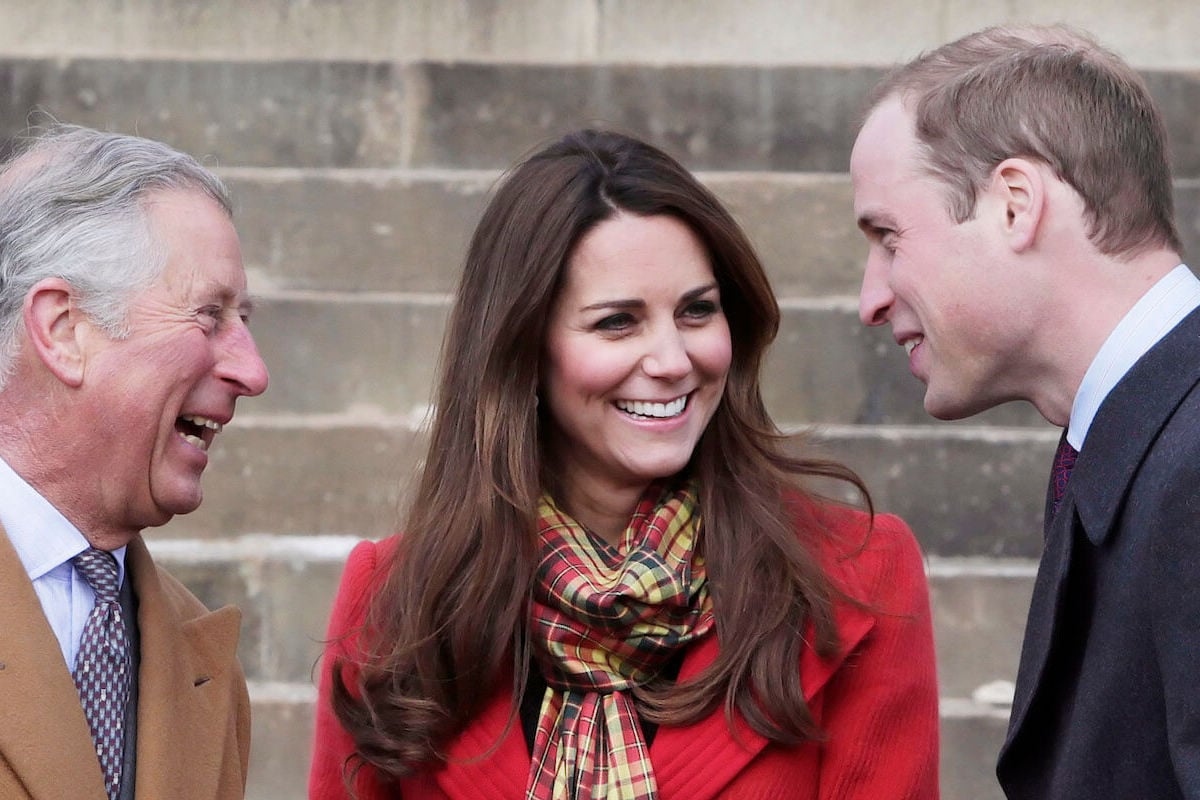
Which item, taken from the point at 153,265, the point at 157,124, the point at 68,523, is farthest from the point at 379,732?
the point at 157,124

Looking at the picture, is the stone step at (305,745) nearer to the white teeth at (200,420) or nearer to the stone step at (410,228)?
the stone step at (410,228)

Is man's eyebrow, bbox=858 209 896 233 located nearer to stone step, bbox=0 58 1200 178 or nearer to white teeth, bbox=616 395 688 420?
white teeth, bbox=616 395 688 420

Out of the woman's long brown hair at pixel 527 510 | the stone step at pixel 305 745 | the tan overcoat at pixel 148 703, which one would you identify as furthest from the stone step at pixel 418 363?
the tan overcoat at pixel 148 703

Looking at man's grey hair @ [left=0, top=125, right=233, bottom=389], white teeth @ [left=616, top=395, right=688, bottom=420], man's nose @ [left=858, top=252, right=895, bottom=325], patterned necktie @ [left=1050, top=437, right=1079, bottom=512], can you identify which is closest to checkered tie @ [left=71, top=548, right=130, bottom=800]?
Answer: man's grey hair @ [left=0, top=125, right=233, bottom=389]

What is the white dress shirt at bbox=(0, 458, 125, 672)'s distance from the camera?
2576 millimetres

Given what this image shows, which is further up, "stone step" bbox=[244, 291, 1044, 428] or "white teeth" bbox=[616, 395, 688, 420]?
"white teeth" bbox=[616, 395, 688, 420]

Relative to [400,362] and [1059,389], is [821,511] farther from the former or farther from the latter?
[400,362]

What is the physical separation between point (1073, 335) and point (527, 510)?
3.60 feet

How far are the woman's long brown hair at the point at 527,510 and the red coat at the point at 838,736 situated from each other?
0.04 m

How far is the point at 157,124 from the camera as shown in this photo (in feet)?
17.8

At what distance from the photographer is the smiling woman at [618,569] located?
9.23 ft

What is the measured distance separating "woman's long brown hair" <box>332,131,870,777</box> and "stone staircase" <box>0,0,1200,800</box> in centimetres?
157

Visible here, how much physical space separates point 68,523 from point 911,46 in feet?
12.0

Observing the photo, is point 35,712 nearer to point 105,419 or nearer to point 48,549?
point 48,549
